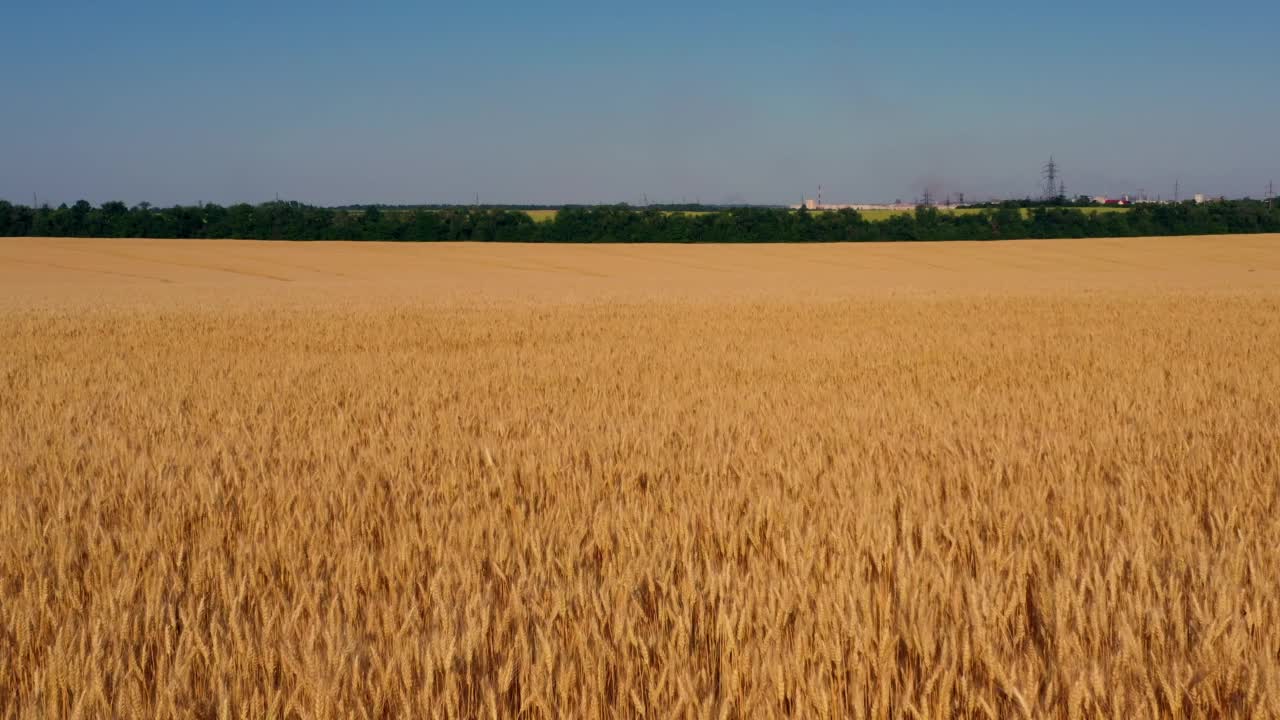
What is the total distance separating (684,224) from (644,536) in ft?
179

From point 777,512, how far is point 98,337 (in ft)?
38.6

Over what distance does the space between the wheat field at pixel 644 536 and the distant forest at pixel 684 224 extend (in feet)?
154

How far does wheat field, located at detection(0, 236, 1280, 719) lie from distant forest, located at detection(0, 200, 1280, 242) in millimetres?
47026

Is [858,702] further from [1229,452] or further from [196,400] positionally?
[196,400]

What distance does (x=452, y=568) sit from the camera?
10.0ft

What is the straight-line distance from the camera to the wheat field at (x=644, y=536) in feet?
6.73

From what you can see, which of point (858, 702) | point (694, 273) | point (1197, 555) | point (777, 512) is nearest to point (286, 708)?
point (858, 702)

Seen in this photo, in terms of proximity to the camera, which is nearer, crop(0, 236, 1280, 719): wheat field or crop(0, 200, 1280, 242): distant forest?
crop(0, 236, 1280, 719): wheat field

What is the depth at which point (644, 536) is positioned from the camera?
3287mm

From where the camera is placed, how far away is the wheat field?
205cm

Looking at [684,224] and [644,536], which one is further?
[684,224]

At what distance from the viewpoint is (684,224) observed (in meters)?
57.2

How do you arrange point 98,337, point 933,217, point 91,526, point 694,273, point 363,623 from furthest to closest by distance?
point 933,217 → point 694,273 → point 98,337 → point 91,526 → point 363,623

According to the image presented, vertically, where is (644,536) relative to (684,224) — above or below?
below
